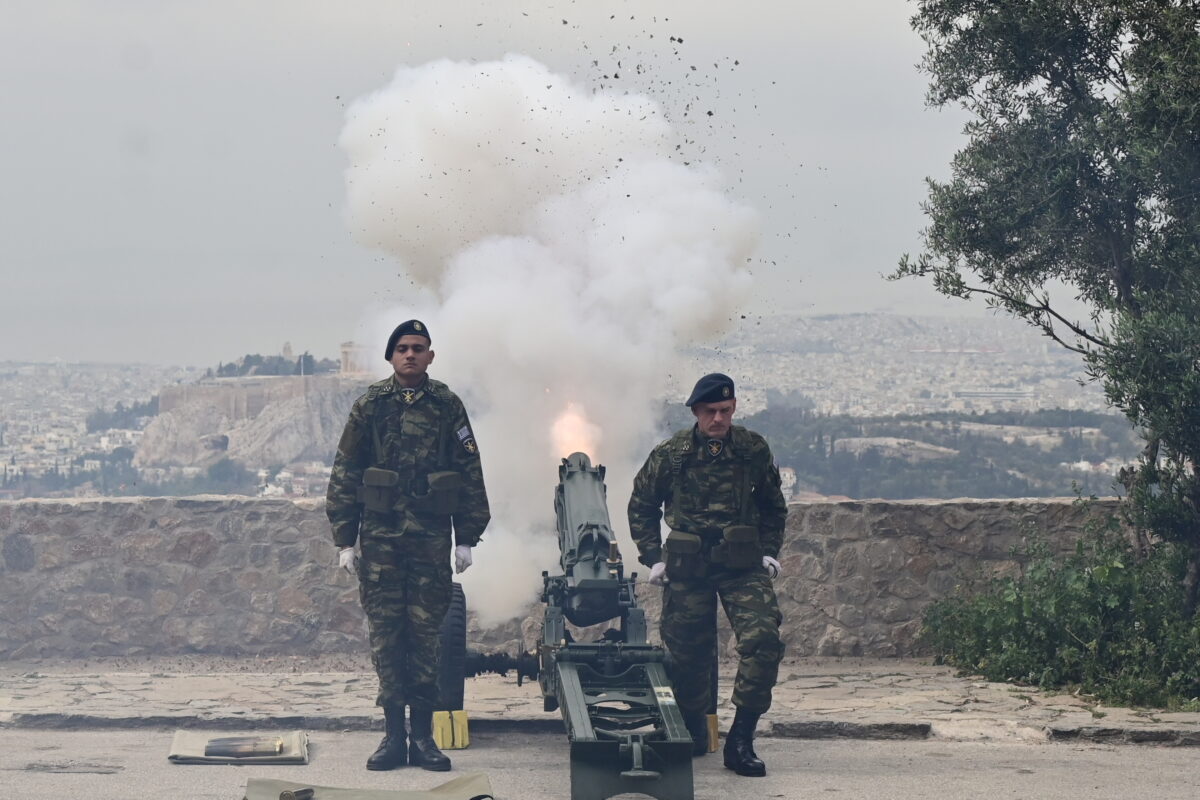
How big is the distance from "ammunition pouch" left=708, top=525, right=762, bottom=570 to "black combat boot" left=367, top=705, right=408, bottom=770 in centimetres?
181

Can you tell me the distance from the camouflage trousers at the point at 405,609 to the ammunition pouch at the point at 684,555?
45.7 inches

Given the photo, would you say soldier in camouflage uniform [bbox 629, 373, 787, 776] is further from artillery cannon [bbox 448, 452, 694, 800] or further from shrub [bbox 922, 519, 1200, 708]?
shrub [bbox 922, 519, 1200, 708]

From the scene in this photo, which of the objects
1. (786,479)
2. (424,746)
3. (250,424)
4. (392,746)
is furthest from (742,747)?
(250,424)

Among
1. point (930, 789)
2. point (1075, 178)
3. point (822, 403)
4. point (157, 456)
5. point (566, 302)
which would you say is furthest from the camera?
point (157, 456)

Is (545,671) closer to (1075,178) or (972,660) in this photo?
(972,660)

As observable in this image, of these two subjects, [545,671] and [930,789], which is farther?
A: [545,671]

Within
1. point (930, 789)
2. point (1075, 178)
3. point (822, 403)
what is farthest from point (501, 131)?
point (822, 403)

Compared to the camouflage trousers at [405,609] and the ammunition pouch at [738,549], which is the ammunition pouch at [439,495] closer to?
the camouflage trousers at [405,609]

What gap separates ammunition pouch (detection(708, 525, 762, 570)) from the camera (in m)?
7.91

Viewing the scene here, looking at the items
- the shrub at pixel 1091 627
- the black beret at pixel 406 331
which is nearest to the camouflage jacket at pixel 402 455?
the black beret at pixel 406 331

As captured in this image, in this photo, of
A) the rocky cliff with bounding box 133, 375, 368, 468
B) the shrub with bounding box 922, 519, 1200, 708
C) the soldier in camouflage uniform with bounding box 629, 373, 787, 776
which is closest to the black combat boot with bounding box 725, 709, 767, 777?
the soldier in camouflage uniform with bounding box 629, 373, 787, 776

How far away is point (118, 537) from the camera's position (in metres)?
11.7

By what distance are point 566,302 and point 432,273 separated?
1183 millimetres

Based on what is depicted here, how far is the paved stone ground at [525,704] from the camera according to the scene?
865 centimetres
